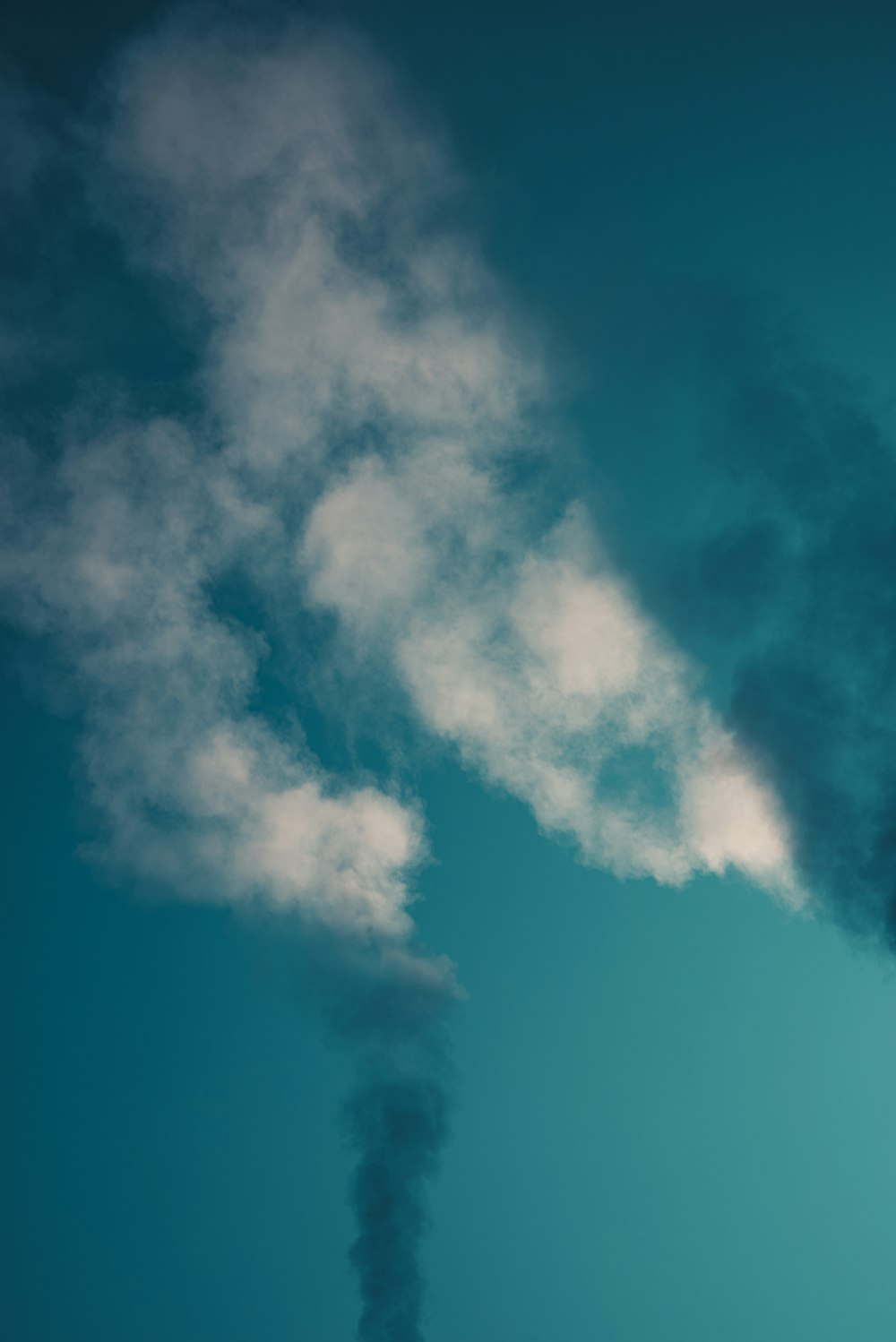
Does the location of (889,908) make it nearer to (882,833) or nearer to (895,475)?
(882,833)

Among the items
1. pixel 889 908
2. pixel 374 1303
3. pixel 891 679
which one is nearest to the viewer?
pixel 889 908

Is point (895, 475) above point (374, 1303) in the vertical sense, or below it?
above

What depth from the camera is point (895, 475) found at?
19.1m

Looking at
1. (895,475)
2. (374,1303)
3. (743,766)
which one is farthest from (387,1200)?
(895,475)

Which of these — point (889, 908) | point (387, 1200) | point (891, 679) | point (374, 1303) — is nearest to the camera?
point (889, 908)

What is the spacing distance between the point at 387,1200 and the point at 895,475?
28236 millimetres

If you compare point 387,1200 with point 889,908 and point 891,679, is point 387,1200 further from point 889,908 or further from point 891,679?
point 891,679

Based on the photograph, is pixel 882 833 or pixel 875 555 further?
pixel 875 555

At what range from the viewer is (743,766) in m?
19.1

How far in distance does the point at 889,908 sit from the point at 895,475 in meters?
11.2

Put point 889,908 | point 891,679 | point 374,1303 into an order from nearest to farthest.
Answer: point 889,908, point 891,679, point 374,1303

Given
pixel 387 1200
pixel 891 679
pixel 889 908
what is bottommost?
pixel 387 1200

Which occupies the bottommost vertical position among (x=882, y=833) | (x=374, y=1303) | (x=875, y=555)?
(x=374, y=1303)

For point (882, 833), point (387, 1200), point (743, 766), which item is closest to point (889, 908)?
point (882, 833)
